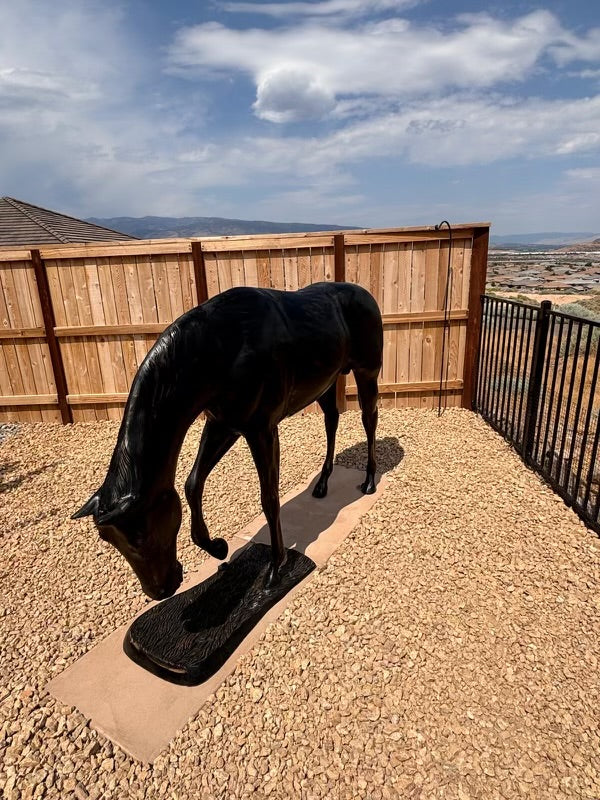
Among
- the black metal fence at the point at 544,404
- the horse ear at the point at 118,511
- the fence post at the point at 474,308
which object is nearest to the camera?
the horse ear at the point at 118,511

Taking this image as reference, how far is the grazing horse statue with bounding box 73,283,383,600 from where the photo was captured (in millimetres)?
1781

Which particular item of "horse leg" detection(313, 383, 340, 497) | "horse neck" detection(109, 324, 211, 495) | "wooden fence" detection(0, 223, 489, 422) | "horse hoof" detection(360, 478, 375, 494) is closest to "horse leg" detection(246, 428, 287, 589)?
"horse neck" detection(109, 324, 211, 495)

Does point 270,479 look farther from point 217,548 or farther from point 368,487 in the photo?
point 368,487

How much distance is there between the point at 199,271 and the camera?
18.1ft

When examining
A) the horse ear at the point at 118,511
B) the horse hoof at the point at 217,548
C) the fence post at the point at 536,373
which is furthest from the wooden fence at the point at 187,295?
the horse ear at the point at 118,511

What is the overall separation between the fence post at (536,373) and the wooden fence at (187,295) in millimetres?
1565

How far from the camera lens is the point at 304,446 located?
16.6ft

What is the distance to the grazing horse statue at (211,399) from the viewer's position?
178 centimetres

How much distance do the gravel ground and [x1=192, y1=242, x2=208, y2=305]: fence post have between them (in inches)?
111

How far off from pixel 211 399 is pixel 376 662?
1538 mm

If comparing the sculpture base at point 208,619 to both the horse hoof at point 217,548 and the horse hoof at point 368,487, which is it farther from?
the horse hoof at point 368,487

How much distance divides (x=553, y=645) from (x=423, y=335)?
160 inches

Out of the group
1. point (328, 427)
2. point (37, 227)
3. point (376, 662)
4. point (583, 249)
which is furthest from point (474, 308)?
point (583, 249)

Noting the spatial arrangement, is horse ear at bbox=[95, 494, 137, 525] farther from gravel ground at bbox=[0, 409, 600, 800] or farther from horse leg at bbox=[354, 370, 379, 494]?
horse leg at bbox=[354, 370, 379, 494]
